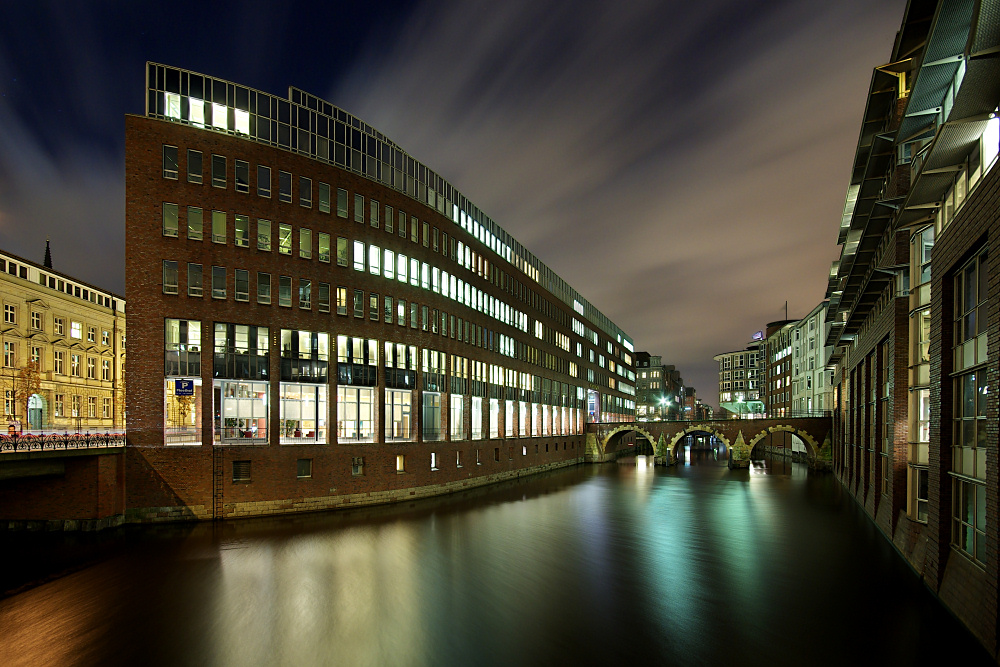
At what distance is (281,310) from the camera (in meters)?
35.2

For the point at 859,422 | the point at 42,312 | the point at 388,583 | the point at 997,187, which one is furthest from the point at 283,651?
the point at 42,312

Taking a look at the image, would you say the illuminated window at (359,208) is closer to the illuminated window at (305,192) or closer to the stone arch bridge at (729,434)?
the illuminated window at (305,192)

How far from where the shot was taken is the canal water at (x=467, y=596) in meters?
16.4

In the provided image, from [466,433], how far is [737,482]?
106ft

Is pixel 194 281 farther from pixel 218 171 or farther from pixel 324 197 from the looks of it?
pixel 324 197

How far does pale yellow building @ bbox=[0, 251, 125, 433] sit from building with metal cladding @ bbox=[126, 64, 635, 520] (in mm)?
20314

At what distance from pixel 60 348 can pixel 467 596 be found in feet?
186

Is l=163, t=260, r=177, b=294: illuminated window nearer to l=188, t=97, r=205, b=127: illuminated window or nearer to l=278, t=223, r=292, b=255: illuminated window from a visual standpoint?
l=278, t=223, r=292, b=255: illuminated window

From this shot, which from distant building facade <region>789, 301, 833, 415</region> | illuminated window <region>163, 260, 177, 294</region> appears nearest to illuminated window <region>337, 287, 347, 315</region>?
illuminated window <region>163, 260, 177, 294</region>

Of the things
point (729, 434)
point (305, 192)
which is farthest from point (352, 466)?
point (729, 434)

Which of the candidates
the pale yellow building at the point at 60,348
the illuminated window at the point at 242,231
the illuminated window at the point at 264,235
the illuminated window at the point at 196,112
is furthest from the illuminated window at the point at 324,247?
the pale yellow building at the point at 60,348

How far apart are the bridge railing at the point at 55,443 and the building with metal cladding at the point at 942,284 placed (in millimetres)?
36956

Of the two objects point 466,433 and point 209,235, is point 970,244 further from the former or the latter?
point 466,433

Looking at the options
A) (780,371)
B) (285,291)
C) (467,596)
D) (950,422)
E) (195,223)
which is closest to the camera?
(950,422)
